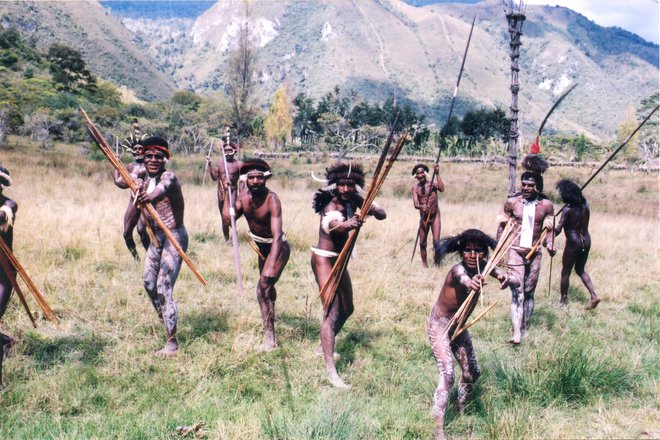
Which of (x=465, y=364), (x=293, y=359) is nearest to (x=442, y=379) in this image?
(x=465, y=364)

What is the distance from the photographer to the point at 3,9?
10662 centimetres

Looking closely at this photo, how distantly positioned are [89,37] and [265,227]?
155690 millimetres

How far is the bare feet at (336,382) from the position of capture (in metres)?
4.27

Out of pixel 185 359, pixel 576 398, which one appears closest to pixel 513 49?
pixel 576 398

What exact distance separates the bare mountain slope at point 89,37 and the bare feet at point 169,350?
121862mm

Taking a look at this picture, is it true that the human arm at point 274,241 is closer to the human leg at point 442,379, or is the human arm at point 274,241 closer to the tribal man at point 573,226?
the human leg at point 442,379

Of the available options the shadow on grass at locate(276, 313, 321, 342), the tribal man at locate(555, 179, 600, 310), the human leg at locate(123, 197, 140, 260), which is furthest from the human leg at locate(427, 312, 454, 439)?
the human leg at locate(123, 197, 140, 260)

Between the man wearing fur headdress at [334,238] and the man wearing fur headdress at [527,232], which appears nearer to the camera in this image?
the man wearing fur headdress at [334,238]

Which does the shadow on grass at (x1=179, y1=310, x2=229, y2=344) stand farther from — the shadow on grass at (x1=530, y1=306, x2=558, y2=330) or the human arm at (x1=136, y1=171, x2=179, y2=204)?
the shadow on grass at (x1=530, y1=306, x2=558, y2=330)

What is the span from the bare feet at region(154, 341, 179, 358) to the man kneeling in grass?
2.56 metres

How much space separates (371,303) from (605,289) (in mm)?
4068

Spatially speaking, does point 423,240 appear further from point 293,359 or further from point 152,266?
point 152,266

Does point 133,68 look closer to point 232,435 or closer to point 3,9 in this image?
point 3,9

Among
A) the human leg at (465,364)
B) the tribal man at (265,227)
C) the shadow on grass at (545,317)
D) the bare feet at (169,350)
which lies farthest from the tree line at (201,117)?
the human leg at (465,364)
